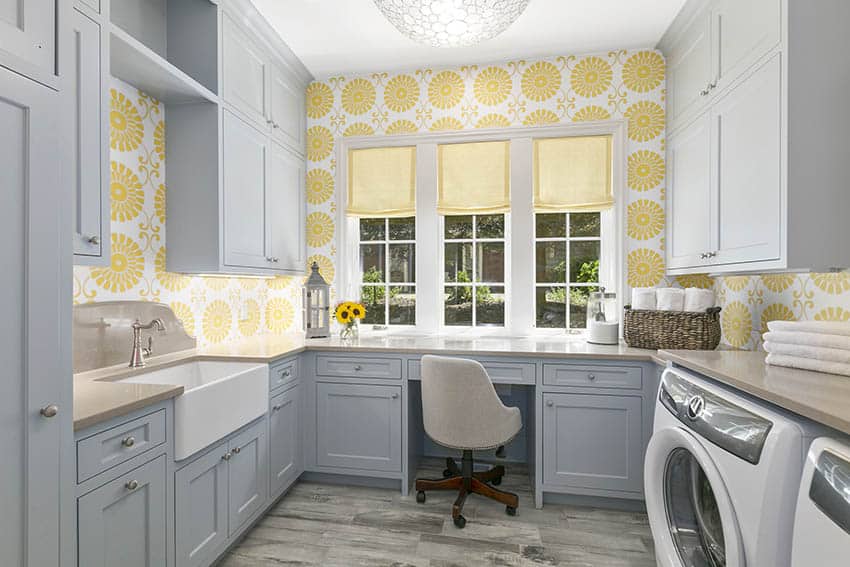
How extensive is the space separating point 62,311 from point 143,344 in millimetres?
1107

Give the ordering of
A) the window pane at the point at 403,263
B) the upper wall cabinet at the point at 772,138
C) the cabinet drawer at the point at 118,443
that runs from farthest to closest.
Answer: the window pane at the point at 403,263, the upper wall cabinet at the point at 772,138, the cabinet drawer at the point at 118,443

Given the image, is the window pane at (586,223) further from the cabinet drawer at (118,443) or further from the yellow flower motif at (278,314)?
Answer: the cabinet drawer at (118,443)

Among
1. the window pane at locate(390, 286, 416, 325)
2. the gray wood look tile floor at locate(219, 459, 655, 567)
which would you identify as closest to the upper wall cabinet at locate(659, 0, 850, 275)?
the gray wood look tile floor at locate(219, 459, 655, 567)

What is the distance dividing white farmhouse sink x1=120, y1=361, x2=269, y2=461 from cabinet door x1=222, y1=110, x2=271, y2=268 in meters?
0.56

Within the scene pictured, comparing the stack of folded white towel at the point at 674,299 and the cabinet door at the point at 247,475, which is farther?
the stack of folded white towel at the point at 674,299

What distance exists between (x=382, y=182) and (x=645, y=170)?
5.81 ft

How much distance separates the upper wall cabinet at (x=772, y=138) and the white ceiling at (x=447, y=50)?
39cm

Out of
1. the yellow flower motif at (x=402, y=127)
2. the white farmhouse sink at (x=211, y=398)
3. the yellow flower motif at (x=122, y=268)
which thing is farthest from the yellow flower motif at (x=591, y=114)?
the yellow flower motif at (x=122, y=268)

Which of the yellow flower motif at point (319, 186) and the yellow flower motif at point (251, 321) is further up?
the yellow flower motif at point (319, 186)

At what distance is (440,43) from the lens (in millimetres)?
2166

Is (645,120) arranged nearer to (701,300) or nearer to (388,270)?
(701,300)

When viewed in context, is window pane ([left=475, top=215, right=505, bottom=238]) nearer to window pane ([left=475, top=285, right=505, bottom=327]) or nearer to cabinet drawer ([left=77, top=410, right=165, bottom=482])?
window pane ([left=475, top=285, right=505, bottom=327])

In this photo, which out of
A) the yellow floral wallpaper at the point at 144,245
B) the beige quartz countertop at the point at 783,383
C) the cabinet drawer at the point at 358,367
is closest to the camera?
the beige quartz countertop at the point at 783,383

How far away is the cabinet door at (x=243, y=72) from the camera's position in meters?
2.34
